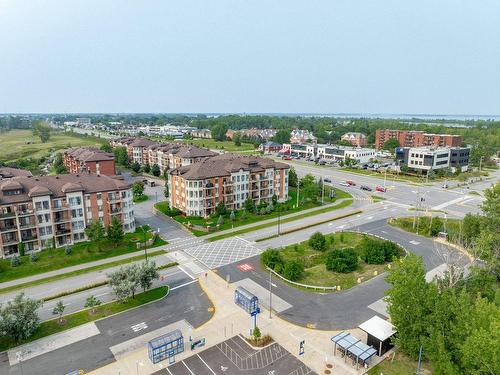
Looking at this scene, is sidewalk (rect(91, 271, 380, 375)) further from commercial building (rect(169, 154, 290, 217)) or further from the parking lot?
commercial building (rect(169, 154, 290, 217))

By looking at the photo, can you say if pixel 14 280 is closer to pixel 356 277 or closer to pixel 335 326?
pixel 335 326

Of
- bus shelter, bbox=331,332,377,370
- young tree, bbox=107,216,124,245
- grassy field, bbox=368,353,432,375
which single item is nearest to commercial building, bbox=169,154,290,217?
young tree, bbox=107,216,124,245

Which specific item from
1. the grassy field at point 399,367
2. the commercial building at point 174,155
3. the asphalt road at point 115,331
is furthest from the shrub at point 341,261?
the commercial building at point 174,155

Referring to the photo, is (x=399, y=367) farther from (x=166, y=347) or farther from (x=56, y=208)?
(x=56, y=208)

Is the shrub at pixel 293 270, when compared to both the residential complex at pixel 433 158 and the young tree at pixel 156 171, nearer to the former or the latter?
the young tree at pixel 156 171

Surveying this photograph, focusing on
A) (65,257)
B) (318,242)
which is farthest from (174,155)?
(318,242)

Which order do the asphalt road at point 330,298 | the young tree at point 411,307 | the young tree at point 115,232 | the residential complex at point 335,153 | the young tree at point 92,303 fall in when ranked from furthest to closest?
1. the residential complex at point 335,153
2. the young tree at point 115,232
3. the young tree at point 92,303
4. the asphalt road at point 330,298
5. the young tree at point 411,307
